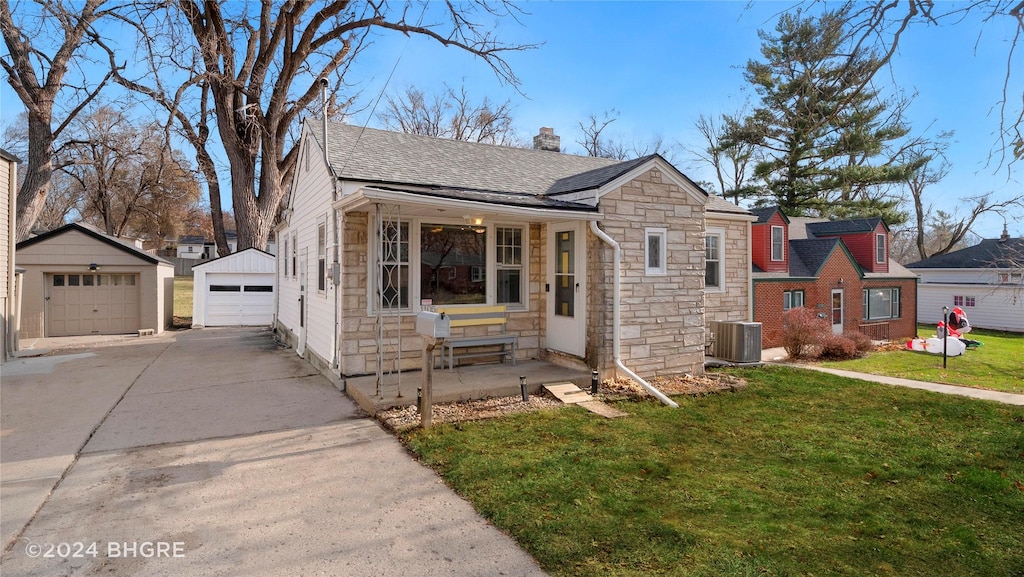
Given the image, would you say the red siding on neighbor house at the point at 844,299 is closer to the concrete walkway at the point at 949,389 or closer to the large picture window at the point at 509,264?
the concrete walkway at the point at 949,389

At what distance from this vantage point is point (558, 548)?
3.18m

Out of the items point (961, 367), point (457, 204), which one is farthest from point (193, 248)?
point (961, 367)

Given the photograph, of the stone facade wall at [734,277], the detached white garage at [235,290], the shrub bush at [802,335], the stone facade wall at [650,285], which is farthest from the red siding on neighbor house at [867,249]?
the detached white garage at [235,290]

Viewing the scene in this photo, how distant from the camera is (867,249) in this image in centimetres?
1877

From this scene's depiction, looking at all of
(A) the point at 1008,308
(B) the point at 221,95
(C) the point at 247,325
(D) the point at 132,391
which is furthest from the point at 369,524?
(A) the point at 1008,308

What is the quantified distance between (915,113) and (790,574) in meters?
5.13

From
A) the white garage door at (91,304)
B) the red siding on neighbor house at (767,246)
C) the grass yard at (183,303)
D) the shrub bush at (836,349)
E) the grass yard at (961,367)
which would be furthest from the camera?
the grass yard at (183,303)

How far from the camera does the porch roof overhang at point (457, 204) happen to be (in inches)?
235

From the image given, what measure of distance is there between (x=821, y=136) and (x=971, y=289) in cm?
2407

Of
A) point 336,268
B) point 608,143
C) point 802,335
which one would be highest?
point 608,143

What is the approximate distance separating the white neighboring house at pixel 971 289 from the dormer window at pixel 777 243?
14.8 m

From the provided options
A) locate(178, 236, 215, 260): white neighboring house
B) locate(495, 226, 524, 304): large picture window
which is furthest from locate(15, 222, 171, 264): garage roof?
locate(178, 236, 215, 260): white neighboring house

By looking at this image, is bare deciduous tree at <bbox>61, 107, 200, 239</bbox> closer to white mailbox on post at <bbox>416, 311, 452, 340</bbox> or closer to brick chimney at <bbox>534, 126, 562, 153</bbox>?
brick chimney at <bbox>534, 126, 562, 153</bbox>

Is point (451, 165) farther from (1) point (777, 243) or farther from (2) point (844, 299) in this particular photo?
(2) point (844, 299)
